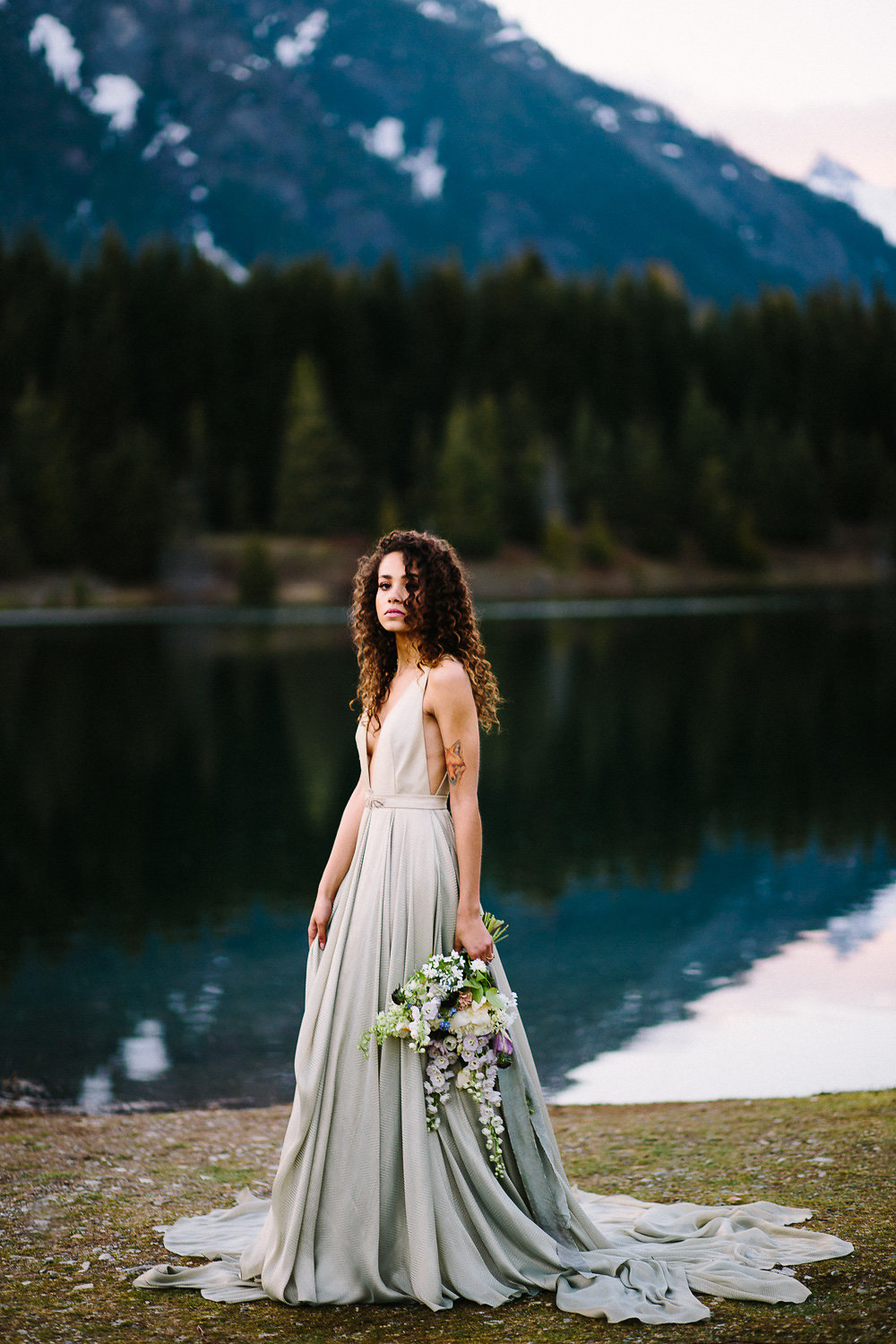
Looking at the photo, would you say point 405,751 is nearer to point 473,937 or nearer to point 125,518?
point 473,937

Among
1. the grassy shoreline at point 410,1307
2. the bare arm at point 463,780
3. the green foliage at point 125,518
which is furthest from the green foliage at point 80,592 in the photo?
the bare arm at point 463,780

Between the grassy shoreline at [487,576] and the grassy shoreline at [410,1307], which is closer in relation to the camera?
the grassy shoreline at [410,1307]

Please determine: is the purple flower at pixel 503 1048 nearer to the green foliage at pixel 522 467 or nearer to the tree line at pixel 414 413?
the tree line at pixel 414 413

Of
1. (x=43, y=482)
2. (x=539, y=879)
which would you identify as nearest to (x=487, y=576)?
(x=43, y=482)

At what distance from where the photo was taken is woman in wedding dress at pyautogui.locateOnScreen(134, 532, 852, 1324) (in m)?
4.45

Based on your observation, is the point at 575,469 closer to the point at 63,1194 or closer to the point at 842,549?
the point at 842,549

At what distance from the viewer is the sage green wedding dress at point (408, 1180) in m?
4.44

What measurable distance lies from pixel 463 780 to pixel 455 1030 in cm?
82

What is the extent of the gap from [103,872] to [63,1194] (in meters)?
9.92

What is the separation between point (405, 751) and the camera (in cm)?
466

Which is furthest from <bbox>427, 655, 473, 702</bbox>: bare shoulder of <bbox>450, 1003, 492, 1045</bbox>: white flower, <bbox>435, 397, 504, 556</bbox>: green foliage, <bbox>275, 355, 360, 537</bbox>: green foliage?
<bbox>275, 355, 360, 537</bbox>: green foliage

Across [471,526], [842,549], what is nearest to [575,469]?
[471,526]

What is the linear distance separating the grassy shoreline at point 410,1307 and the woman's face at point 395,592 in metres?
2.25

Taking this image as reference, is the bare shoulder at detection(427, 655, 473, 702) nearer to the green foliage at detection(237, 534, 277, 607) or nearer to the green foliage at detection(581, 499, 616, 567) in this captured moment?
the green foliage at detection(237, 534, 277, 607)
